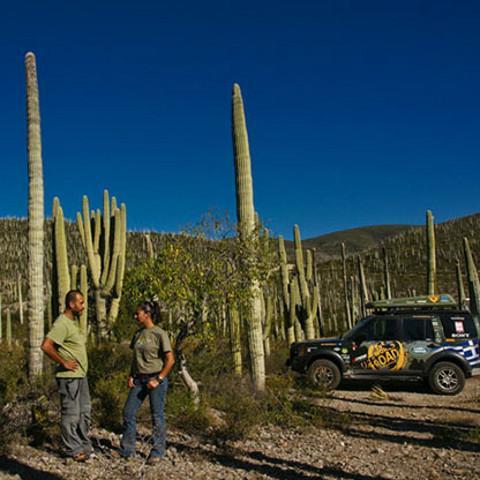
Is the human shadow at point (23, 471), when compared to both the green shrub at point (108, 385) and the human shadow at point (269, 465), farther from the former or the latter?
the green shrub at point (108, 385)

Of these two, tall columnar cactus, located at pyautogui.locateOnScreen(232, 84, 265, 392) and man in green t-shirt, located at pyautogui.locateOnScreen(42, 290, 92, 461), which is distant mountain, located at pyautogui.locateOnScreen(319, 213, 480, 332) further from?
man in green t-shirt, located at pyautogui.locateOnScreen(42, 290, 92, 461)

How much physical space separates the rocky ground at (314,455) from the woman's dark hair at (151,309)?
4.85 ft

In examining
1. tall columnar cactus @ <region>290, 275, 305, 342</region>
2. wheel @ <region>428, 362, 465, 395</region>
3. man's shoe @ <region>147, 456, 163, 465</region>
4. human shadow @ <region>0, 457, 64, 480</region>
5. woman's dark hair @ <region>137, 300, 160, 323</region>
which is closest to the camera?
human shadow @ <region>0, 457, 64, 480</region>

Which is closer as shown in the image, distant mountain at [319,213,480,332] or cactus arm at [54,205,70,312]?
cactus arm at [54,205,70,312]

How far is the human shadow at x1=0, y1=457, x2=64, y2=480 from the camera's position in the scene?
5.55 meters

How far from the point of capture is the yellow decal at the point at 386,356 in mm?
11852

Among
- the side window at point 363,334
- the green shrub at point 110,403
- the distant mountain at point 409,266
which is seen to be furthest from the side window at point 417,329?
the distant mountain at point 409,266

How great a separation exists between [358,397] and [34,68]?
339 inches

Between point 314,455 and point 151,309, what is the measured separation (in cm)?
265

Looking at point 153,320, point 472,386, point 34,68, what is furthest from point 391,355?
point 34,68

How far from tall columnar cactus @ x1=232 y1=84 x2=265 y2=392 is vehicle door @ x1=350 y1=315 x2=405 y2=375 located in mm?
2632

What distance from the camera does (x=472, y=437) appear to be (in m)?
7.32

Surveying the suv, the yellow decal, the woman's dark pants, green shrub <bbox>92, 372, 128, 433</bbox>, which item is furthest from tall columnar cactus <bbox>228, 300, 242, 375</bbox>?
the woman's dark pants

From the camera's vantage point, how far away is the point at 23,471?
5707mm
